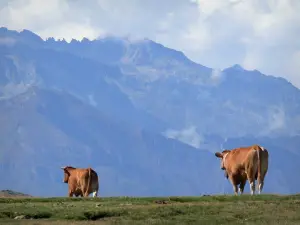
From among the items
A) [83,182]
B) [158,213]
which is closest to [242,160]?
[158,213]

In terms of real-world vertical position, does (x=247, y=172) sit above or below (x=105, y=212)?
above

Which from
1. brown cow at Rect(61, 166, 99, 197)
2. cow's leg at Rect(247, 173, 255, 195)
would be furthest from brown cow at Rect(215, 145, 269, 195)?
brown cow at Rect(61, 166, 99, 197)

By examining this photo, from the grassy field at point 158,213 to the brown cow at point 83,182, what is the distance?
46.6 feet

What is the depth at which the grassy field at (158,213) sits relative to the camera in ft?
82.2

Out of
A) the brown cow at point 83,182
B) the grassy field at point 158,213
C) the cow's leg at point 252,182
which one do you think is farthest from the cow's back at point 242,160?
the brown cow at point 83,182

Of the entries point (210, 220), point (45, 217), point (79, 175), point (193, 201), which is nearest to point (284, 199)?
point (193, 201)

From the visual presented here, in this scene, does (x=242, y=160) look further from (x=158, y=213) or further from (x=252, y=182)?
(x=158, y=213)

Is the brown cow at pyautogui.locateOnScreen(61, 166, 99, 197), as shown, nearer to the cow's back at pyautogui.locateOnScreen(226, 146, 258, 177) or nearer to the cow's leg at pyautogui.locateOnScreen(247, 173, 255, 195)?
the cow's back at pyautogui.locateOnScreen(226, 146, 258, 177)

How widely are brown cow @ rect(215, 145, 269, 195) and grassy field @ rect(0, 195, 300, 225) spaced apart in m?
5.19

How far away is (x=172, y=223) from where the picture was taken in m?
24.6

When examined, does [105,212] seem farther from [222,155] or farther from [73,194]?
[73,194]

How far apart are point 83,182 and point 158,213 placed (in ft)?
62.5

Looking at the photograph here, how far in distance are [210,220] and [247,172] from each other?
1123 centimetres

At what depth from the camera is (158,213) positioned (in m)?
26.3
